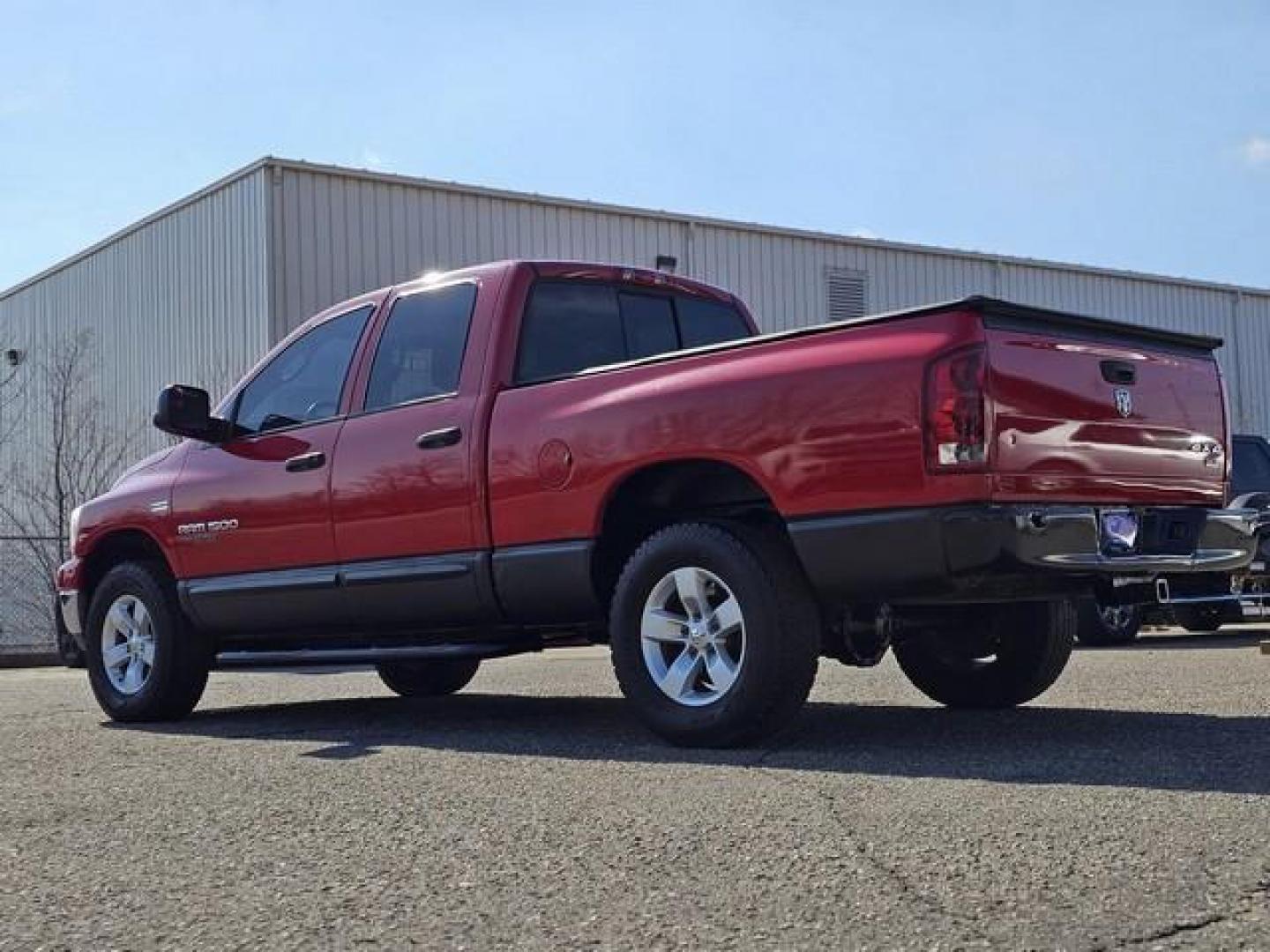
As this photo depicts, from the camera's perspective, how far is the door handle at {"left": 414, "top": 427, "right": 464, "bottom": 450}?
21.0 ft

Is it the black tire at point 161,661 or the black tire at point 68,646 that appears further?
the black tire at point 68,646

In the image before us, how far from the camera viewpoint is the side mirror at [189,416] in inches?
297

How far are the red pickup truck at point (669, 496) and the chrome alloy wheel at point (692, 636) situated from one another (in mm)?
11

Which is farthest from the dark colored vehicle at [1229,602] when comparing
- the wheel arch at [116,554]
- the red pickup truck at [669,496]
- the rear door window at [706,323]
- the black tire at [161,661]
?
the wheel arch at [116,554]

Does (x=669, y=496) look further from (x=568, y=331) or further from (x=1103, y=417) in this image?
(x=1103, y=417)

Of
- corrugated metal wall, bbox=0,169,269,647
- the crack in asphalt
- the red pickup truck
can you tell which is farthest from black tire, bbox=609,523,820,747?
corrugated metal wall, bbox=0,169,269,647

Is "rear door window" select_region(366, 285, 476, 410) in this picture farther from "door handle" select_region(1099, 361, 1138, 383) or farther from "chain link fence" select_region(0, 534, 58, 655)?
"chain link fence" select_region(0, 534, 58, 655)

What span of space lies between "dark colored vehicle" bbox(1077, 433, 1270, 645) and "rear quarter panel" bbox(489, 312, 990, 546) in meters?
5.04

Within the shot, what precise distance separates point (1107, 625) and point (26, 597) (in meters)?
13.0

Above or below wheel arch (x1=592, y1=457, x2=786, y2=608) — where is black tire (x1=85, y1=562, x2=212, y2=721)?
below

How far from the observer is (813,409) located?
205 inches

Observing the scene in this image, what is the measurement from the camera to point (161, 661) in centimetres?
767

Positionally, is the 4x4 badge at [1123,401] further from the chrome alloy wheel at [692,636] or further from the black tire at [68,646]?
the black tire at [68,646]

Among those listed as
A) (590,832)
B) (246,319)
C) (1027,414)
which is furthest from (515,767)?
(246,319)
